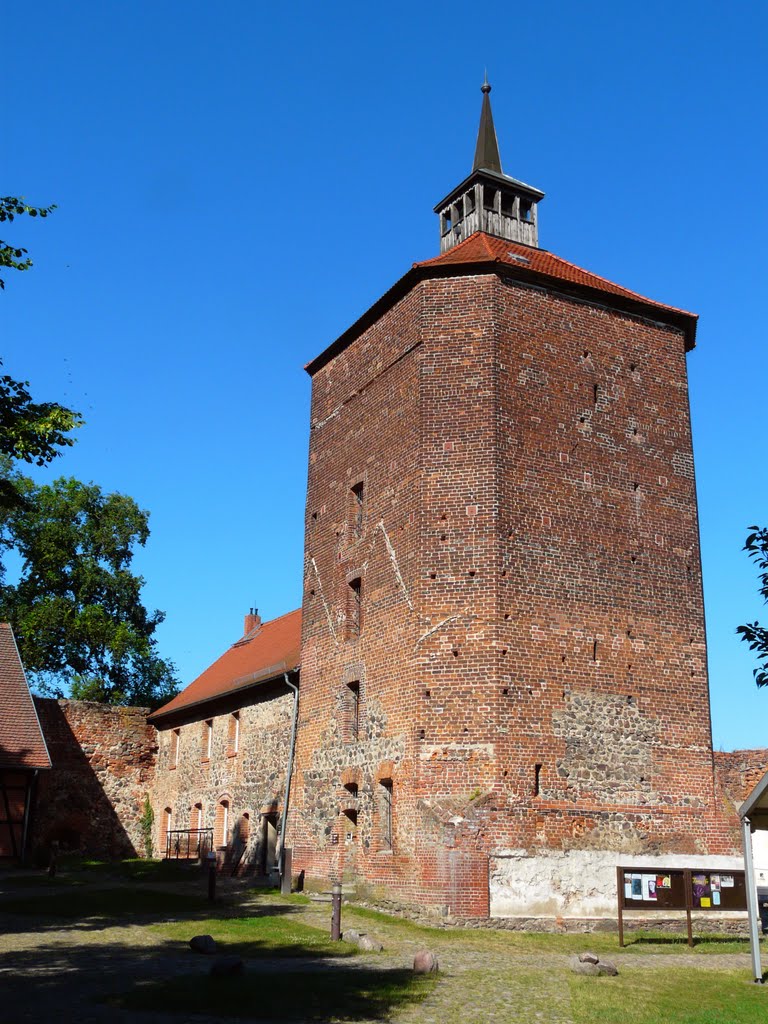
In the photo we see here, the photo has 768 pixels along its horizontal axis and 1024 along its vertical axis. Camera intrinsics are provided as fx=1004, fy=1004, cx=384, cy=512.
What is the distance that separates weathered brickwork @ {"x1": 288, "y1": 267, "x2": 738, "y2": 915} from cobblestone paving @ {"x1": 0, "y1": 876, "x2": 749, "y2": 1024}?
2.50 metres

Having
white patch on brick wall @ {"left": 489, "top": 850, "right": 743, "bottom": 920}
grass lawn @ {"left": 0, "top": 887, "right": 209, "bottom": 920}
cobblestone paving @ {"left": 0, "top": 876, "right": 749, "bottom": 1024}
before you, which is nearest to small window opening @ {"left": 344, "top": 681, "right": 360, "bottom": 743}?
grass lawn @ {"left": 0, "top": 887, "right": 209, "bottom": 920}

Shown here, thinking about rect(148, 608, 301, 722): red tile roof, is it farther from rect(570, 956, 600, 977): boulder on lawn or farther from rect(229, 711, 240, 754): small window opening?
rect(570, 956, 600, 977): boulder on lawn

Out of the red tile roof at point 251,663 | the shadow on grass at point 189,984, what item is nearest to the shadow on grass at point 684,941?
the shadow on grass at point 189,984

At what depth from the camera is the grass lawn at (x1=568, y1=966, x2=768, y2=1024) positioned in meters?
8.98

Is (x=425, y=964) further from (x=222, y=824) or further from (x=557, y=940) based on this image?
(x=222, y=824)

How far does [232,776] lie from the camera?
Result: 24.9m

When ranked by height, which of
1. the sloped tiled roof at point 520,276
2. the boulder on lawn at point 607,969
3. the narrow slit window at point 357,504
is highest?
the sloped tiled roof at point 520,276

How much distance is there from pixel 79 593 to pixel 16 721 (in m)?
10.8

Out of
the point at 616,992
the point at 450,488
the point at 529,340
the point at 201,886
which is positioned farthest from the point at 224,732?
the point at 616,992

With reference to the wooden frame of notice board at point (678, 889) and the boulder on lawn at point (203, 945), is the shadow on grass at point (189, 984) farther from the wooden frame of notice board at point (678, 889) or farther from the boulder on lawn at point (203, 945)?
the wooden frame of notice board at point (678, 889)

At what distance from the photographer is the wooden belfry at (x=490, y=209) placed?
2248 centimetres

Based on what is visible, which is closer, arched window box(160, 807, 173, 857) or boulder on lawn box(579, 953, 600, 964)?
boulder on lawn box(579, 953, 600, 964)

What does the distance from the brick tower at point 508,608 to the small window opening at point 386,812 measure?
0.05 meters

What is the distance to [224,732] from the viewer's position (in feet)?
86.6
